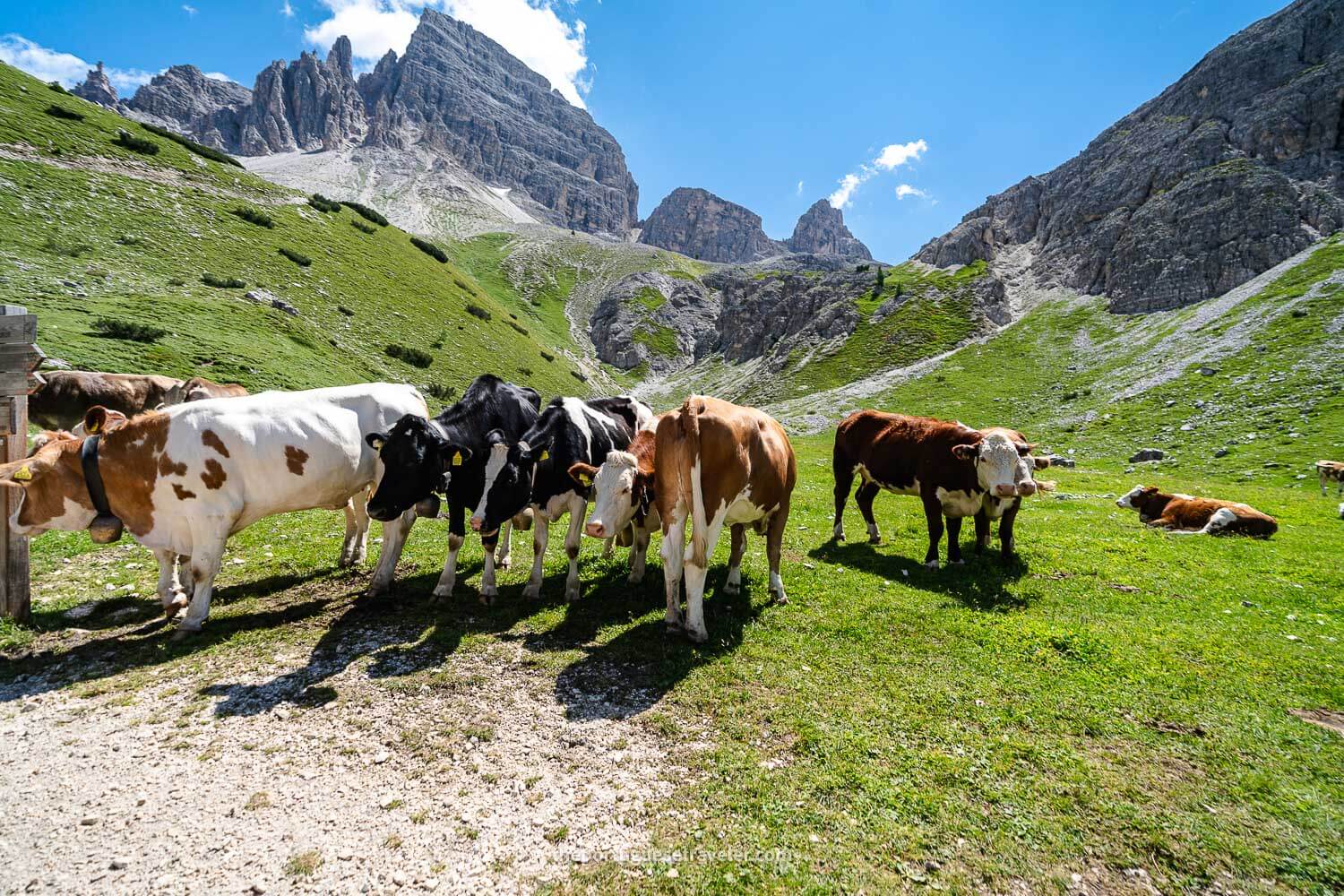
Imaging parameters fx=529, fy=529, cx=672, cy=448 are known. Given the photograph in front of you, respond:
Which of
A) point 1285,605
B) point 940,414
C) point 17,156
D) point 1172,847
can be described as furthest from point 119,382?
point 940,414

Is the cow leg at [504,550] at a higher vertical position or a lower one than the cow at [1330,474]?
lower

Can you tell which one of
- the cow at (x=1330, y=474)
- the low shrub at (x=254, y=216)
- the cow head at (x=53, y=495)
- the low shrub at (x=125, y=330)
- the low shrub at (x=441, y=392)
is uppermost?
the low shrub at (x=254, y=216)

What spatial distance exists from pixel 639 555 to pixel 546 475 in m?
2.24

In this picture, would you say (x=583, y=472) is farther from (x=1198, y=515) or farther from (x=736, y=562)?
(x=1198, y=515)

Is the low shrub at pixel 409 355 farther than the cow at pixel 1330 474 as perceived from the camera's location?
Yes

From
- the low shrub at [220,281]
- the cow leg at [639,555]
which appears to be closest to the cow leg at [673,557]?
the cow leg at [639,555]

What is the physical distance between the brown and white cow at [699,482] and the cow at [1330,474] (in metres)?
25.6

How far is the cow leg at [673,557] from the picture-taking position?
286 inches

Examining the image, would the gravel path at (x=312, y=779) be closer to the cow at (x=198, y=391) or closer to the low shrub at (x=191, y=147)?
the cow at (x=198, y=391)

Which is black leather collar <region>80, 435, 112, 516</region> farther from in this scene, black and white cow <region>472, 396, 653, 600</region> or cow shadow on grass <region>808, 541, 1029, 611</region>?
cow shadow on grass <region>808, 541, 1029, 611</region>

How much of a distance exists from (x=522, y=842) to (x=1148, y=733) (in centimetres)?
592

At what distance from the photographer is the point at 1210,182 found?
226 feet

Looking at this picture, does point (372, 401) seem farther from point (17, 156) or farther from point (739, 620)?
point (17, 156)

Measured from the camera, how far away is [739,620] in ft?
25.8
